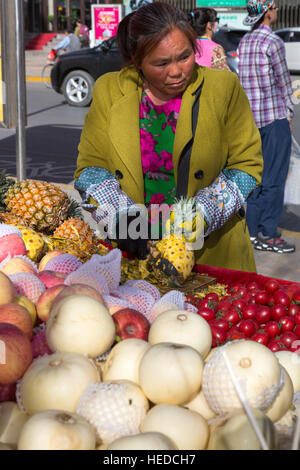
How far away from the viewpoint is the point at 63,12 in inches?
1574

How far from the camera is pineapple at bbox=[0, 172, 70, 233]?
3.93m

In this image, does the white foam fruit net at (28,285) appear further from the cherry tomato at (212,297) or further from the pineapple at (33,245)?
the cherry tomato at (212,297)

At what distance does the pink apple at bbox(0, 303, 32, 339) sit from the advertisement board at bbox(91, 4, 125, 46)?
2184 cm

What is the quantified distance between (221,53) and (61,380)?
5.71 metres

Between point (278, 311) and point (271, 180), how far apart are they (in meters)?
3.50

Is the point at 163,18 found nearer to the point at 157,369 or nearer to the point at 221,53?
the point at 157,369

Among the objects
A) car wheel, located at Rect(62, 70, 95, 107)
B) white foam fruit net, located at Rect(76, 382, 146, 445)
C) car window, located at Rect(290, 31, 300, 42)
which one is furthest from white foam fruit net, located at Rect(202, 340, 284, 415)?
car window, located at Rect(290, 31, 300, 42)

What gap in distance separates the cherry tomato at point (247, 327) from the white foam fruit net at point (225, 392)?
115 cm

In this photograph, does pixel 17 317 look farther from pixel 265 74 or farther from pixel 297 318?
pixel 265 74

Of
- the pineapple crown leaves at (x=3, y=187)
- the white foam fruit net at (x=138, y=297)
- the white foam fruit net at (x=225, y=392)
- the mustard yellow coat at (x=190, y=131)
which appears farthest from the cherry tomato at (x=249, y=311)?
the pineapple crown leaves at (x=3, y=187)

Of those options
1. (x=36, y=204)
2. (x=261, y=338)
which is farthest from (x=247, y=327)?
(x=36, y=204)

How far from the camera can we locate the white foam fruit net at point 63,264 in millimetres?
2775

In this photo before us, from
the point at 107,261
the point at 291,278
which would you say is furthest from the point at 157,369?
the point at 291,278
